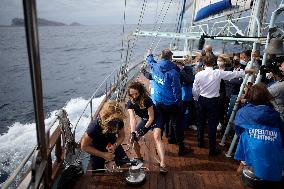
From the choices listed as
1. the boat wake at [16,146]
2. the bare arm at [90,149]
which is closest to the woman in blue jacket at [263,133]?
the bare arm at [90,149]

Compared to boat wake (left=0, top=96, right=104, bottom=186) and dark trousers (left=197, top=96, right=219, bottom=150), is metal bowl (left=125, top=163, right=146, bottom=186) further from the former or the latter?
boat wake (left=0, top=96, right=104, bottom=186)

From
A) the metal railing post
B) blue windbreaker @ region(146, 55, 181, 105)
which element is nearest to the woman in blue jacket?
blue windbreaker @ region(146, 55, 181, 105)

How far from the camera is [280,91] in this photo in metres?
4.06

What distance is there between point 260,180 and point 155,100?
215 centimetres

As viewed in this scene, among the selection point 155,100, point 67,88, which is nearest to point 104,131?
point 155,100

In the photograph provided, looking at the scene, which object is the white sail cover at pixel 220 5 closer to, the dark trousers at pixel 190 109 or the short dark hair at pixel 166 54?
the dark trousers at pixel 190 109

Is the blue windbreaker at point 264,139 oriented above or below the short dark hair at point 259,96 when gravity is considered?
below

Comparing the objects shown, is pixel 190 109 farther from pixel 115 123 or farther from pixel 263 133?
pixel 115 123

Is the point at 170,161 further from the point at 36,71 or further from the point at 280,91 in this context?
the point at 36,71

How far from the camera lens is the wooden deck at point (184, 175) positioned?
400 cm

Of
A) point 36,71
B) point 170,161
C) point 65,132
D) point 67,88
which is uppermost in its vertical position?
point 36,71

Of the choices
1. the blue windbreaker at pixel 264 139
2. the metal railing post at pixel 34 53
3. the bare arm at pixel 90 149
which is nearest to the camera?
the metal railing post at pixel 34 53

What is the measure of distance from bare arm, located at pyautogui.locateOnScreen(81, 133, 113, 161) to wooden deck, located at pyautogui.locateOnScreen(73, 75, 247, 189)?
1.50 ft

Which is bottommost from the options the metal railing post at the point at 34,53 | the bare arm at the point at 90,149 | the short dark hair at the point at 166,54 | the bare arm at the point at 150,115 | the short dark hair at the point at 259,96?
the bare arm at the point at 90,149
